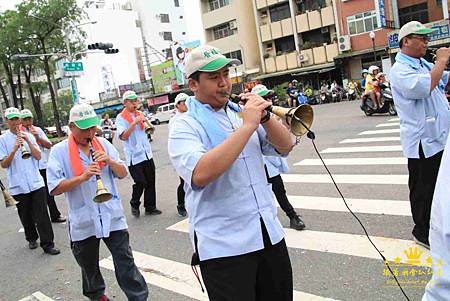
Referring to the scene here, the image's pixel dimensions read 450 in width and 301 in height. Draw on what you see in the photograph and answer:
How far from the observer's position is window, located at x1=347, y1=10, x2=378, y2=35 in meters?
27.4

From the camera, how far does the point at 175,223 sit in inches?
233

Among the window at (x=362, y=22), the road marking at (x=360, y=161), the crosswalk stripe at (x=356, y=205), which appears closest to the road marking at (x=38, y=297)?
the crosswalk stripe at (x=356, y=205)

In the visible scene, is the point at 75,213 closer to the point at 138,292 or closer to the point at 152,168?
the point at 138,292

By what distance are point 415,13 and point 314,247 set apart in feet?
88.6

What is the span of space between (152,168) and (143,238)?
1.41 meters

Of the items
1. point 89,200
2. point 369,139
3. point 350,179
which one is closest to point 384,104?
point 369,139

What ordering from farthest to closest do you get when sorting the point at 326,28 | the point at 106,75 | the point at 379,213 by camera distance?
the point at 106,75 → the point at 326,28 → the point at 379,213

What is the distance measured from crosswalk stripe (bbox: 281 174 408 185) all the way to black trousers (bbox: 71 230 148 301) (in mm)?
4207

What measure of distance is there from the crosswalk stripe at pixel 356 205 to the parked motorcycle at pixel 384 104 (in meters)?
8.19

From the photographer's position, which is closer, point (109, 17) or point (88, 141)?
point (88, 141)

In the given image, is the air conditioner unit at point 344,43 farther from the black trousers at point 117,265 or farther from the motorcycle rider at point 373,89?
the black trousers at point 117,265

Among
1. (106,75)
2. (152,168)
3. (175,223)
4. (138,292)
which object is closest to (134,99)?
(152,168)

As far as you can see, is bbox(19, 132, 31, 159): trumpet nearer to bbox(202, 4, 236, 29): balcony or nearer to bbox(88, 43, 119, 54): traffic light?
bbox(88, 43, 119, 54): traffic light

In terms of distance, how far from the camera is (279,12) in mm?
32875
